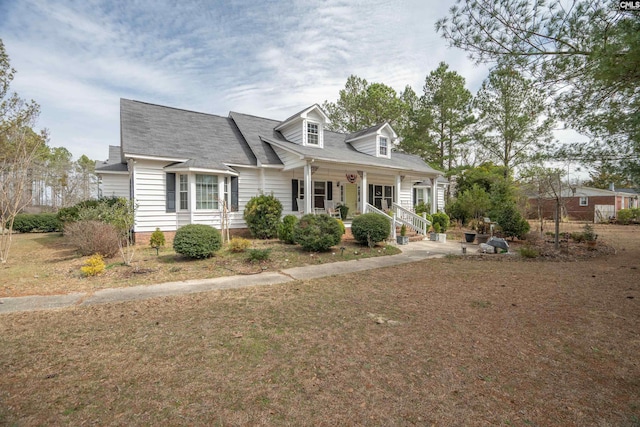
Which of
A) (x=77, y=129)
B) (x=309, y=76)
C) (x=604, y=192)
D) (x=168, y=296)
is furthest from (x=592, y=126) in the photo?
(x=604, y=192)

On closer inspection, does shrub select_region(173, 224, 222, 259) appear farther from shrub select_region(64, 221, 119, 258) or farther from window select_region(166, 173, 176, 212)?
window select_region(166, 173, 176, 212)

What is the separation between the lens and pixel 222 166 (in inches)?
496

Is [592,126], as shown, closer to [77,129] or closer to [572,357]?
[572,357]

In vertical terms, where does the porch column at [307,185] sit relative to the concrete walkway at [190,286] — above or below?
above

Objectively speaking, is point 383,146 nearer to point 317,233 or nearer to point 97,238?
point 317,233

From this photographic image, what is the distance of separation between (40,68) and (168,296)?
37.7 feet

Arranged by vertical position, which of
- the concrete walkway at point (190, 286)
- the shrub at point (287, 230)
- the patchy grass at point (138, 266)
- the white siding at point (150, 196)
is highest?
the white siding at point (150, 196)

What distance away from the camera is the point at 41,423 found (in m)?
2.28

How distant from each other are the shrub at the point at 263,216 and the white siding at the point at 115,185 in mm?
7350

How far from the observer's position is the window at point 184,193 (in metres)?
12.3

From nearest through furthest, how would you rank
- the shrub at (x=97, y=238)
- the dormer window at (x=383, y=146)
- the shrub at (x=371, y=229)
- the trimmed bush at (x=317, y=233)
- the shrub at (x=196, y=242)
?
the shrub at (x=196, y=242) < the shrub at (x=97, y=238) < the trimmed bush at (x=317, y=233) < the shrub at (x=371, y=229) < the dormer window at (x=383, y=146)

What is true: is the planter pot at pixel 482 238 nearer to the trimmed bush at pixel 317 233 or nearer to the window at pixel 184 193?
the trimmed bush at pixel 317 233

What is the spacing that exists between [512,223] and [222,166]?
13.3 metres

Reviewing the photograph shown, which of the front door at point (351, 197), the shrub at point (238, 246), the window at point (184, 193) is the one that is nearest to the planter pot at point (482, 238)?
the front door at point (351, 197)
